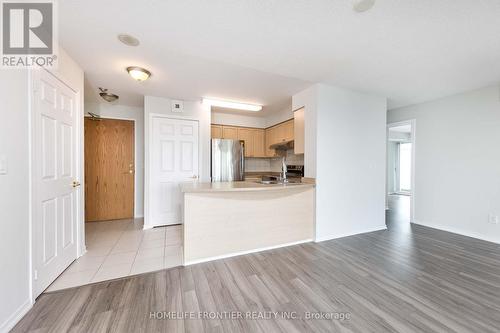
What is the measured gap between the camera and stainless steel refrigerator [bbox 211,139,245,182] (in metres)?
4.09

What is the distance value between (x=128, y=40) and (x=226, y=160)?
103 inches

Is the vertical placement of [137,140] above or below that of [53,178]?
above

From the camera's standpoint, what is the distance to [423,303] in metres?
1.65

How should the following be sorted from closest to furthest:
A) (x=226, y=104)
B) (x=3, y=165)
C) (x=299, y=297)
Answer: (x=3, y=165) < (x=299, y=297) < (x=226, y=104)

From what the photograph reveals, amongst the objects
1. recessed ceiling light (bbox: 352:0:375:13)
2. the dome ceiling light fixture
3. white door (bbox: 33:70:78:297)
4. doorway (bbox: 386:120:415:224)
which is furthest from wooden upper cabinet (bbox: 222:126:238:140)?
doorway (bbox: 386:120:415:224)

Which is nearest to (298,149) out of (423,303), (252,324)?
(423,303)

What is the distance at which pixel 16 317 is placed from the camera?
145cm

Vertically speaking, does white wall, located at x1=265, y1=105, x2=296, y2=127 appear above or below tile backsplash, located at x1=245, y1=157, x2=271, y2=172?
above

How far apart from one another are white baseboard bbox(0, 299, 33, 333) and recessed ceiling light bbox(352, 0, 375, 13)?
340cm

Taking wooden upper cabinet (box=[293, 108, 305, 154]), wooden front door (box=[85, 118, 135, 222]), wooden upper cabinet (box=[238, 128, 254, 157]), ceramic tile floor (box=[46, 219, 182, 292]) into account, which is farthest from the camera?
wooden upper cabinet (box=[238, 128, 254, 157])

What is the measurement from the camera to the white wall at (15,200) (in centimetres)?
138

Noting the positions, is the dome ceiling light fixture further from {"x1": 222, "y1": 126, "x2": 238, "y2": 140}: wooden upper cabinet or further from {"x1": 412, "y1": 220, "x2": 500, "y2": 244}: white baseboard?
{"x1": 412, "y1": 220, "x2": 500, "y2": 244}: white baseboard

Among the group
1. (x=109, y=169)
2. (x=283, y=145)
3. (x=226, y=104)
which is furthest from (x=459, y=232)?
(x=109, y=169)

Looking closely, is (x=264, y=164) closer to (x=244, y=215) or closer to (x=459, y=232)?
(x=244, y=215)
